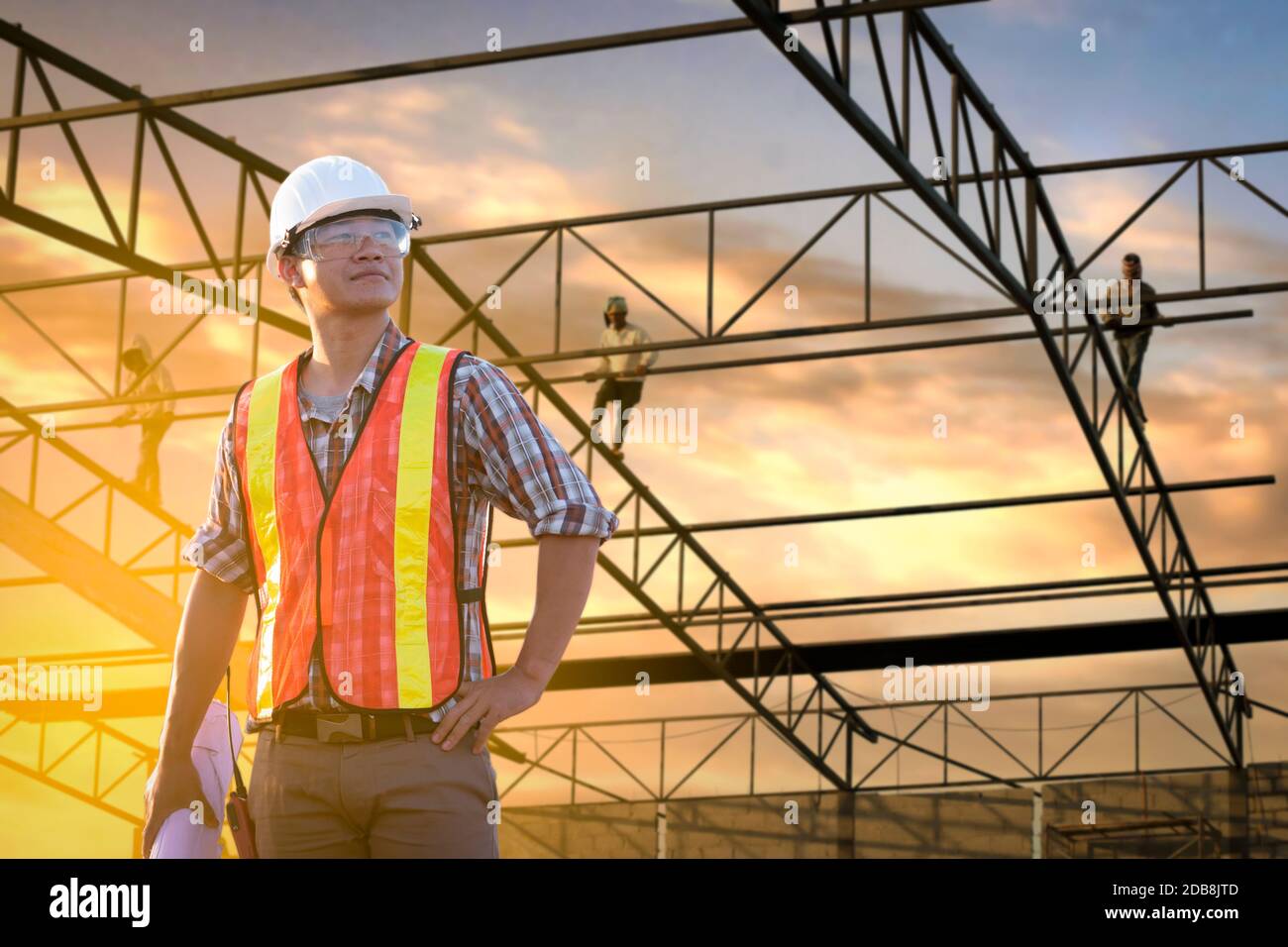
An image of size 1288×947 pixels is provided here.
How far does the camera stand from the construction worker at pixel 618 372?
1642 cm

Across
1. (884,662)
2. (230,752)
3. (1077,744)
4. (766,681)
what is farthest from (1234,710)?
(230,752)

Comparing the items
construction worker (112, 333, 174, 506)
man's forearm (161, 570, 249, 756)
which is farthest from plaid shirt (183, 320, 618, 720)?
construction worker (112, 333, 174, 506)

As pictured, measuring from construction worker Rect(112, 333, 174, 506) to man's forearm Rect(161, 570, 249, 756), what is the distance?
1384cm

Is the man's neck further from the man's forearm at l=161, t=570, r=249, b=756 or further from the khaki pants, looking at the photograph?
the khaki pants

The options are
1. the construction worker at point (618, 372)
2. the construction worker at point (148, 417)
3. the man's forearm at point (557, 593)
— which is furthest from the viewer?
the construction worker at point (148, 417)

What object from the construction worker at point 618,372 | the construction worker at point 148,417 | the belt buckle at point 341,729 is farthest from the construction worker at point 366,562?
the construction worker at point 148,417

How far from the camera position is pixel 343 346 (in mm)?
3412

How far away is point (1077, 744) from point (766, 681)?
4.57m

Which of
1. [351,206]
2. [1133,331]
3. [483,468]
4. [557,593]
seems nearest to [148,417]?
[1133,331]

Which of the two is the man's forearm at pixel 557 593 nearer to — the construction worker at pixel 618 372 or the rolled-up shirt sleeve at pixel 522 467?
the rolled-up shirt sleeve at pixel 522 467

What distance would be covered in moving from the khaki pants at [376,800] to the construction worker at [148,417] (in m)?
14.3

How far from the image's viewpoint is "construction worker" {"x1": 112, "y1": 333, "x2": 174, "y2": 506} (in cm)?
1712
